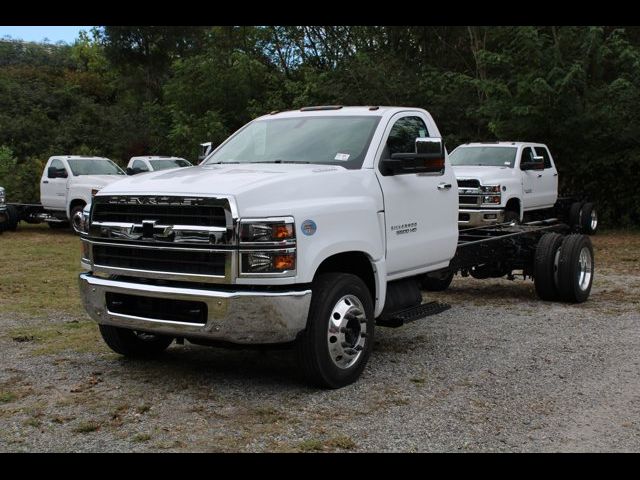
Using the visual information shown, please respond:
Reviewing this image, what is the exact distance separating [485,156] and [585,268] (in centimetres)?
706

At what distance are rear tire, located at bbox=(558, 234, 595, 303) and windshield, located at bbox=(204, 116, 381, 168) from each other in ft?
12.9

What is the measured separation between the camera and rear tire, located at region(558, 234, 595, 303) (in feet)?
31.5

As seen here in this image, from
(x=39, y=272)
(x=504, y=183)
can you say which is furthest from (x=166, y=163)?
(x=504, y=183)

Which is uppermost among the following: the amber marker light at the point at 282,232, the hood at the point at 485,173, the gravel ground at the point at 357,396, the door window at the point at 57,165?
the door window at the point at 57,165

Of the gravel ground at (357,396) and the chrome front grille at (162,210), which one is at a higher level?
the chrome front grille at (162,210)

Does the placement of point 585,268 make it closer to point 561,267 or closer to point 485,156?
point 561,267

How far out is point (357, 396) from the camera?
19.0ft

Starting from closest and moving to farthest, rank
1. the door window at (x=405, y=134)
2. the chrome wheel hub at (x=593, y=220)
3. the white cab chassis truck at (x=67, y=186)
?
the door window at (x=405, y=134), the white cab chassis truck at (x=67, y=186), the chrome wheel hub at (x=593, y=220)

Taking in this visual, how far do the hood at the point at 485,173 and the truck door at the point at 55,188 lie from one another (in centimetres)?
984

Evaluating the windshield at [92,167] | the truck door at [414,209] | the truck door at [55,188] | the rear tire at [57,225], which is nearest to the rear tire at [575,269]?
the truck door at [414,209]

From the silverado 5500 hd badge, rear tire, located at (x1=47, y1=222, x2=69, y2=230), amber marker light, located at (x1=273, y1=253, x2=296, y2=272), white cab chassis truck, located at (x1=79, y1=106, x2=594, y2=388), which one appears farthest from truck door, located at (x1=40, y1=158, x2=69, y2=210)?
amber marker light, located at (x1=273, y1=253, x2=296, y2=272)

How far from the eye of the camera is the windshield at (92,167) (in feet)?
64.8

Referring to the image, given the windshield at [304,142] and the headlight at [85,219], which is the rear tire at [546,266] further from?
the headlight at [85,219]

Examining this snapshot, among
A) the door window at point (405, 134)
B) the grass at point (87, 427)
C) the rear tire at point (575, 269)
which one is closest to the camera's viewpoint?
the grass at point (87, 427)
